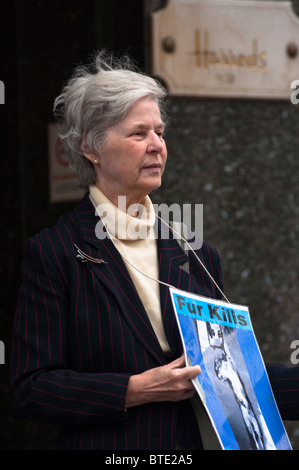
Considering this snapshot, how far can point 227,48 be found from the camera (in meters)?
4.80

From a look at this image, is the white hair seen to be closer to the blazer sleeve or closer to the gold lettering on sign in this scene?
the blazer sleeve

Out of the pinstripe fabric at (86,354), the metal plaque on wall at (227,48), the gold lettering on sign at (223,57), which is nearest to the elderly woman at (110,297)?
the pinstripe fabric at (86,354)

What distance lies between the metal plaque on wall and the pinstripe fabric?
2205 millimetres

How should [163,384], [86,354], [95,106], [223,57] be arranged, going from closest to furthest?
[163,384]
[86,354]
[95,106]
[223,57]

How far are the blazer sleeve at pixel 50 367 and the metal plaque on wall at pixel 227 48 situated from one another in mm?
2233

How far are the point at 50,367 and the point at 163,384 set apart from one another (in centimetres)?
37

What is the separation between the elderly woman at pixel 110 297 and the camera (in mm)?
2549

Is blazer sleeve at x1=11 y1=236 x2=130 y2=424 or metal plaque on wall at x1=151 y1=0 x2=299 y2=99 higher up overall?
metal plaque on wall at x1=151 y1=0 x2=299 y2=99

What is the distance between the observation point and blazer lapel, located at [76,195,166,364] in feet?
8.68

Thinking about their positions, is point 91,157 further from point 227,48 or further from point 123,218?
point 227,48

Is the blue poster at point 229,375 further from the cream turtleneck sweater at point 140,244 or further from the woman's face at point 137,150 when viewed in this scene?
the woman's face at point 137,150

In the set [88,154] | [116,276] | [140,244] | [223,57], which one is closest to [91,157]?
[88,154]

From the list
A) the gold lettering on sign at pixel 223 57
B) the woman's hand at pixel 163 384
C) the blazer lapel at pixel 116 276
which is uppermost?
the gold lettering on sign at pixel 223 57

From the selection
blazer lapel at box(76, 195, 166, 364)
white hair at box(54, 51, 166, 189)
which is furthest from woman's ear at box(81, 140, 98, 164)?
blazer lapel at box(76, 195, 166, 364)
